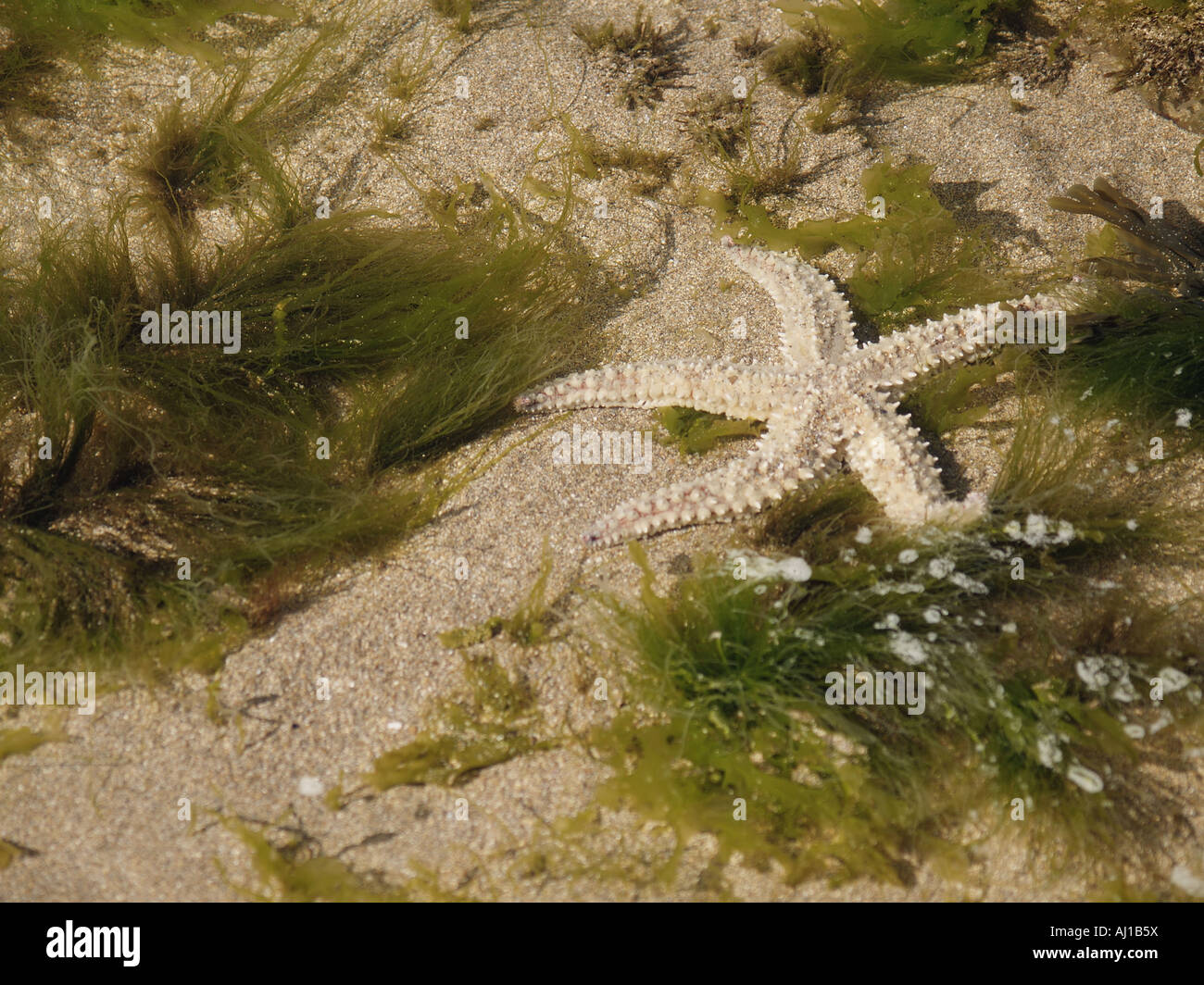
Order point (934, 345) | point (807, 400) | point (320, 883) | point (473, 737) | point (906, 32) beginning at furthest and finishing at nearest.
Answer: point (906, 32) → point (934, 345) → point (807, 400) → point (473, 737) → point (320, 883)

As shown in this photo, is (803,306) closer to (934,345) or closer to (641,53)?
(934,345)

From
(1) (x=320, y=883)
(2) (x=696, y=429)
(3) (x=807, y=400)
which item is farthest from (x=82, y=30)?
(1) (x=320, y=883)

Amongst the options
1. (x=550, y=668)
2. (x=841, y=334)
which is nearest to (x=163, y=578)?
(x=550, y=668)

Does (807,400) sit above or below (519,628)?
above

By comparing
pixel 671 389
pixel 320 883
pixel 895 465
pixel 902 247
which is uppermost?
pixel 902 247

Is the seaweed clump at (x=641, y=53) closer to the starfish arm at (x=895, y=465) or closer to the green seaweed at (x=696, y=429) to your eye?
the green seaweed at (x=696, y=429)

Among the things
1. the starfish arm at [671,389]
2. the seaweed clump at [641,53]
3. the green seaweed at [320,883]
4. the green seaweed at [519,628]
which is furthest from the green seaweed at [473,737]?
the seaweed clump at [641,53]

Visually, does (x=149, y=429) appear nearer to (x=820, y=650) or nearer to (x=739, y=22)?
(x=820, y=650)
